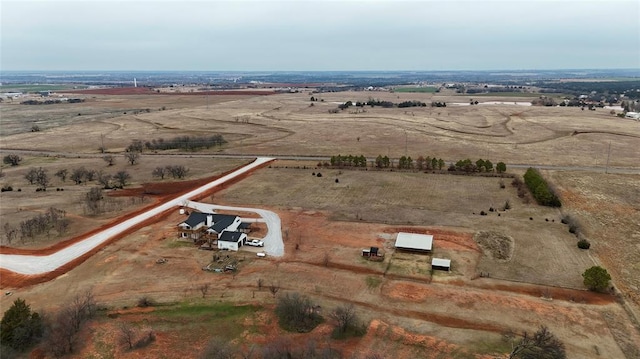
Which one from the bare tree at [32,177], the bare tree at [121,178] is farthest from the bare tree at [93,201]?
the bare tree at [32,177]

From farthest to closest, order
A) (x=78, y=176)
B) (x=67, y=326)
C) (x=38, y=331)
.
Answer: (x=78, y=176), (x=38, y=331), (x=67, y=326)

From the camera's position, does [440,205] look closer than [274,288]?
No

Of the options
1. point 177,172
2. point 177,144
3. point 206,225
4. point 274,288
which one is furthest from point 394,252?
point 177,144

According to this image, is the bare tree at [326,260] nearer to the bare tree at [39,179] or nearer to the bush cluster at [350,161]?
the bush cluster at [350,161]

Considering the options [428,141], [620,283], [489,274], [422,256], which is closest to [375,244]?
[422,256]

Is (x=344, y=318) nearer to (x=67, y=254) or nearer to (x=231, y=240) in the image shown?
(x=231, y=240)

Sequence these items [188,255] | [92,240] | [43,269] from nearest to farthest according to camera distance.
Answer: [43,269] < [188,255] < [92,240]

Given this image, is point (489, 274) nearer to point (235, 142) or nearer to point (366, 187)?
point (366, 187)
